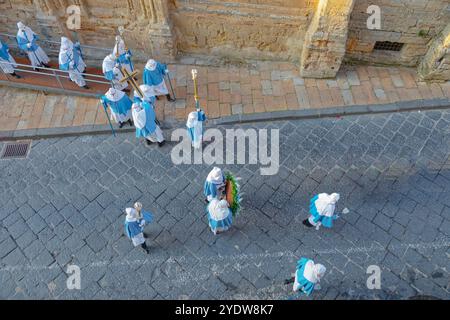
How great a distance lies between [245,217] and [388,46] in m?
5.35

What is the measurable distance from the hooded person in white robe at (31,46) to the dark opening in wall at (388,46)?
778 centimetres

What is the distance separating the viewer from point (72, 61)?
25.2 ft

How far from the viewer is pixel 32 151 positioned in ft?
24.7

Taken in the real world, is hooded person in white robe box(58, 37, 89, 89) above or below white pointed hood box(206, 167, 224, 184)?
above

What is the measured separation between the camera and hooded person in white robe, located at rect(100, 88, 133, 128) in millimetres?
6918

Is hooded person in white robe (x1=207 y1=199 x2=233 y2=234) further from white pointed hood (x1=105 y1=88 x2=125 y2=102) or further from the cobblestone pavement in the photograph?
white pointed hood (x1=105 y1=88 x2=125 y2=102)

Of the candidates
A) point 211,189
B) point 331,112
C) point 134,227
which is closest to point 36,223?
point 134,227

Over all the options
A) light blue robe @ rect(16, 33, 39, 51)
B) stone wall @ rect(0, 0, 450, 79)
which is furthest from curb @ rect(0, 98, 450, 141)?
light blue robe @ rect(16, 33, 39, 51)

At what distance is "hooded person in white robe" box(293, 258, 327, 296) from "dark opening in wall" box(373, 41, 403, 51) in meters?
5.69

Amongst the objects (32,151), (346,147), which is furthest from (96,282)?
(346,147)

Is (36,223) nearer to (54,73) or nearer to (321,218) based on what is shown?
(54,73)

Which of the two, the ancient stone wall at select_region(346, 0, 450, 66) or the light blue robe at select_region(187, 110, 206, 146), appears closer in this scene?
the light blue robe at select_region(187, 110, 206, 146)

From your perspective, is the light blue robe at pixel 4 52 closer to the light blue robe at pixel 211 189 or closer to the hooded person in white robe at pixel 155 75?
the hooded person in white robe at pixel 155 75
